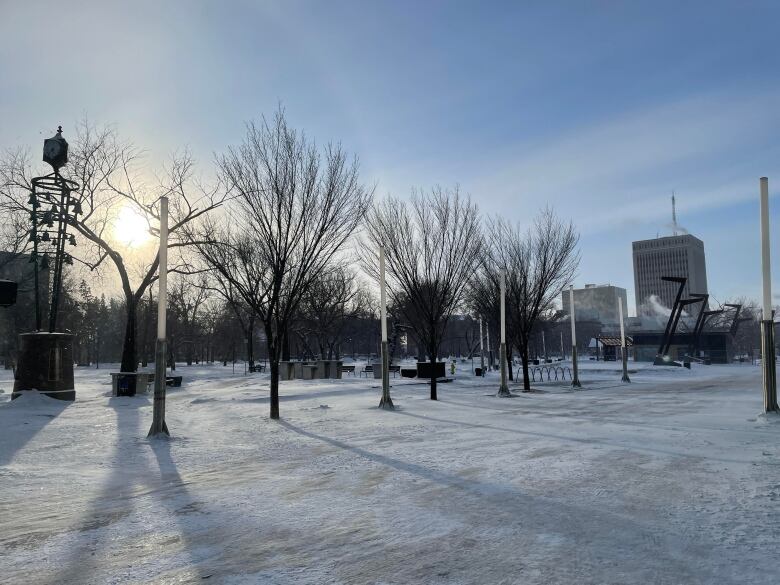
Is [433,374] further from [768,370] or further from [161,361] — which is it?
[161,361]

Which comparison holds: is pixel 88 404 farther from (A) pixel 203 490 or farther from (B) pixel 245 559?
(B) pixel 245 559

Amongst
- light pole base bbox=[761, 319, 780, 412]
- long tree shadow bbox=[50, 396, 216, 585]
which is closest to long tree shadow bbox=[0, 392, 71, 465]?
long tree shadow bbox=[50, 396, 216, 585]

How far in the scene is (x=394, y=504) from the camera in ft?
17.0

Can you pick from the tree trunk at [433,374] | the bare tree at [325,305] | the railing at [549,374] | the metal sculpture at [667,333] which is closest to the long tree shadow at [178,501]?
the tree trunk at [433,374]

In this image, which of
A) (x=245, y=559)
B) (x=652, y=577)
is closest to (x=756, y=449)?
(x=652, y=577)

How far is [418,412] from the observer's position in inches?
553

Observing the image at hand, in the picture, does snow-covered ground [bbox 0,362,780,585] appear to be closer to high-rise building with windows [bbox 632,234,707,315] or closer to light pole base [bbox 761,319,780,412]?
light pole base [bbox 761,319,780,412]

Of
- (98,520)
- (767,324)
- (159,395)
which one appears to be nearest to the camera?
(98,520)

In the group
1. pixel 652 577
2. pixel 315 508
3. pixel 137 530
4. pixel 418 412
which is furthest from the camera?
pixel 418 412

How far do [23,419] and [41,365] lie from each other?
4864 millimetres

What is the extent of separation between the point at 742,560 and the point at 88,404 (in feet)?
56.0

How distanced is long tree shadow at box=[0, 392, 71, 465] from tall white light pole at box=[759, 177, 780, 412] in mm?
13027

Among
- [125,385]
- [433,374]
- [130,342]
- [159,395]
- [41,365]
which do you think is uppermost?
[130,342]

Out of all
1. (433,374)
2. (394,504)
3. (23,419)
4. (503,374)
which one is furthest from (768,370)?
(23,419)
